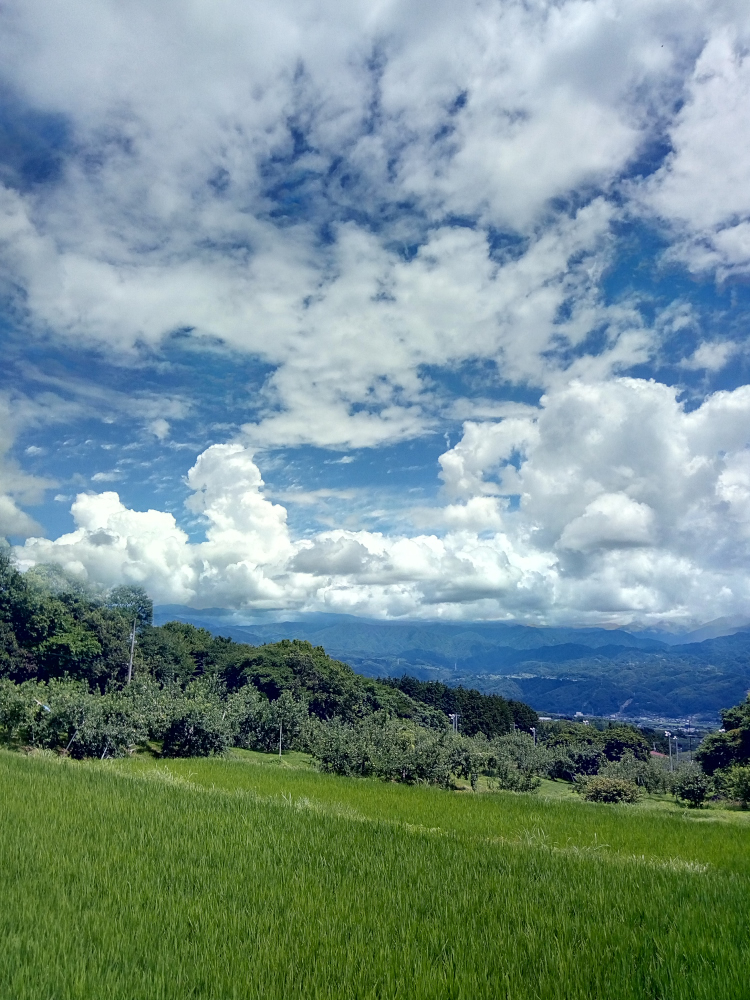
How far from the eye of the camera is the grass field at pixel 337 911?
3.79 meters

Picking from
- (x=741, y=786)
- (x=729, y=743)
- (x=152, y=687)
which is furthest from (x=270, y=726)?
(x=729, y=743)

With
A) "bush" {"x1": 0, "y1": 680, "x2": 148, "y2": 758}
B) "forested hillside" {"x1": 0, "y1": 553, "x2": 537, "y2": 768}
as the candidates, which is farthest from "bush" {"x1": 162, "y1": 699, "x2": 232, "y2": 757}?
"bush" {"x1": 0, "y1": 680, "x2": 148, "y2": 758}

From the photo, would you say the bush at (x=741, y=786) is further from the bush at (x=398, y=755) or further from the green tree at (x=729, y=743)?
the green tree at (x=729, y=743)

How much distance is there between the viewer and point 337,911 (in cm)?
502

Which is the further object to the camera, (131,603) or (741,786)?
(131,603)

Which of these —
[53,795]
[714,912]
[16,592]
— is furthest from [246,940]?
[16,592]

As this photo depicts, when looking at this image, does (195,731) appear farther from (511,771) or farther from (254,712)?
(511,771)

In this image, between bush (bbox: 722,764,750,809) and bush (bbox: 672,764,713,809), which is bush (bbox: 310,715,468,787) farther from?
bush (bbox: 672,764,713,809)

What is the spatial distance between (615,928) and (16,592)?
173 ft

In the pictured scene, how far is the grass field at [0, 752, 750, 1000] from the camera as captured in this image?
149 inches

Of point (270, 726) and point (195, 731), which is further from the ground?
point (195, 731)

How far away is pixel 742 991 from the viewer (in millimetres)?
3590

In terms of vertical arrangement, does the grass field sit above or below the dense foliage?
above

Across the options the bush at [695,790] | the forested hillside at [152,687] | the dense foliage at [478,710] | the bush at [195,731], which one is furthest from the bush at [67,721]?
the dense foliage at [478,710]
